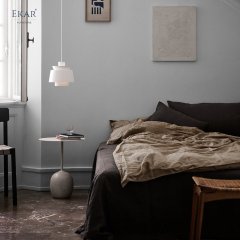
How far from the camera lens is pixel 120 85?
524 centimetres

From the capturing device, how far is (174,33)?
521cm

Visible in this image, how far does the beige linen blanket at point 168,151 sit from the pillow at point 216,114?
0.93 feet

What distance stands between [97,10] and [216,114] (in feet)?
5.39

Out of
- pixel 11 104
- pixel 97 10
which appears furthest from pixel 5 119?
pixel 97 10

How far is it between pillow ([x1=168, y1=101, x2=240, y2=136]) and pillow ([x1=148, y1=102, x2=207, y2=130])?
0.13 meters

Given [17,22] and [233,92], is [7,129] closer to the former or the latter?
[17,22]

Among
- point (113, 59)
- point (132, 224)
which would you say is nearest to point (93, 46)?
point (113, 59)

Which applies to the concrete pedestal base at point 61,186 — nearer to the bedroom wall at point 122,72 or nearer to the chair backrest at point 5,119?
the bedroom wall at point 122,72

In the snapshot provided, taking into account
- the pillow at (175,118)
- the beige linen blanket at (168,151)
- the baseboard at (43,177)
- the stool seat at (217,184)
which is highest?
the pillow at (175,118)

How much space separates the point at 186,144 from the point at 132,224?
112 centimetres

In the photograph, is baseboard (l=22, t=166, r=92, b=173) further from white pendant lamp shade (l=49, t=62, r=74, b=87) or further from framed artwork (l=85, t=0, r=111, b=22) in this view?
framed artwork (l=85, t=0, r=111, b=22)

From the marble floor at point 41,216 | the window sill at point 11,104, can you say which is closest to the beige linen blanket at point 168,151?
the marble floor at point 41,216

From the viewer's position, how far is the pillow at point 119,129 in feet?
15.0

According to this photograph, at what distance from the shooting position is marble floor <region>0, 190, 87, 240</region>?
3436mm
